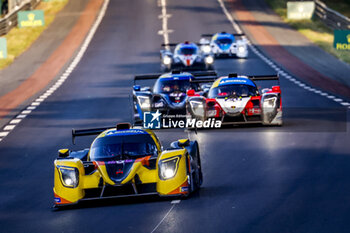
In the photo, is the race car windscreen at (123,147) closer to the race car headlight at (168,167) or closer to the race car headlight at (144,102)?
the race car headlight at (168,167)

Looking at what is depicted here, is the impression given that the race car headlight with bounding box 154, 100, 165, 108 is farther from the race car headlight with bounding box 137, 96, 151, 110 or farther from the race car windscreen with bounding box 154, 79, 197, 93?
the race car windscreen with bounding box 154, 79, 197, 93

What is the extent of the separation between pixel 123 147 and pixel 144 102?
10.1m

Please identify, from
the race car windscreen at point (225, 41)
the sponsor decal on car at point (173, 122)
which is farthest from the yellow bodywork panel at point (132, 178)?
the race car windscreen at point (225, 41)

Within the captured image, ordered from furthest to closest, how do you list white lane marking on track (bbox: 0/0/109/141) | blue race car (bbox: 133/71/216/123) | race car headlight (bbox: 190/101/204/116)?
white lane marking on track (bbox: 0/0/109/141)
blue race car (bbox: 133/71/216/123)
race car headlight (bbox: 190/101/204/116)

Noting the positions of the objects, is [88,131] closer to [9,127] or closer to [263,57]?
[9,127]

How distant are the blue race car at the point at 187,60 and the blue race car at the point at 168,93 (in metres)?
12.8

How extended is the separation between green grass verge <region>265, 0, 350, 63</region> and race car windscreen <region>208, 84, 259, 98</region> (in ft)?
66.4

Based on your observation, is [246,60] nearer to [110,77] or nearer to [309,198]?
[110,77]

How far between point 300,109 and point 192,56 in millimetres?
13864

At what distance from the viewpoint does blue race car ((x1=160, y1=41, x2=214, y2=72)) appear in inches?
1635

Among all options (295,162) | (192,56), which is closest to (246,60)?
(192,56)

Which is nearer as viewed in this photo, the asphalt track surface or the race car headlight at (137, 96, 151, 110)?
the asphalt track surface

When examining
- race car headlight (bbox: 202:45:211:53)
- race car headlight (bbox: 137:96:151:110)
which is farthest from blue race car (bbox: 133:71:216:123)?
race car headlight (bbox: 202:45:211:53)

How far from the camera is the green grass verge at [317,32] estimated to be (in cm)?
4692
